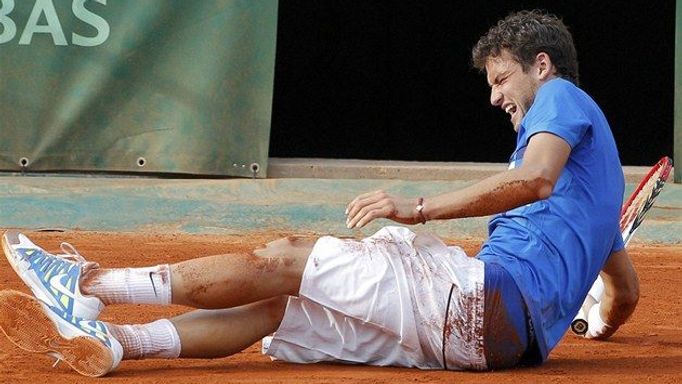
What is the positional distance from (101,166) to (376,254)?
5565mm

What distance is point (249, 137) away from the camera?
9.75m

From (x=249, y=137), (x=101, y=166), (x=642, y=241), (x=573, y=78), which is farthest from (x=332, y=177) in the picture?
(x=573, y=78)

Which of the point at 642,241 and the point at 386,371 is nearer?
the point at 386,371

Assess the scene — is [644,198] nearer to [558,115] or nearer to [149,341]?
[558,115]

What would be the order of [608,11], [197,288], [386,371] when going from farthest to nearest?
[608,11], [386,371], [197,288]

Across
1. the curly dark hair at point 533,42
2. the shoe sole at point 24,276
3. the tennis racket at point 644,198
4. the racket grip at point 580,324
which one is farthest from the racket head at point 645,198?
the shoe sole at point 24,276

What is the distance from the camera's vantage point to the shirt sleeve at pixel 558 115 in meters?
4.39

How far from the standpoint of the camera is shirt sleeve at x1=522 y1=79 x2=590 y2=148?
439 centimetres

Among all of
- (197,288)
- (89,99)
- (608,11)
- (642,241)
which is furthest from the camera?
(608,11)

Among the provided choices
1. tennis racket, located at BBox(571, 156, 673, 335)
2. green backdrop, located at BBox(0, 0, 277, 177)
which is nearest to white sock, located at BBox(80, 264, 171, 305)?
tennis racket, located at BBox(571, 156, 673, 335)

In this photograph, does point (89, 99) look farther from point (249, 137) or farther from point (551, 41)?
point (551, 41)

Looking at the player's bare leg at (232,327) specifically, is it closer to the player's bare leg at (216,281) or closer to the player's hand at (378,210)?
the player's bare leg at (216,281)

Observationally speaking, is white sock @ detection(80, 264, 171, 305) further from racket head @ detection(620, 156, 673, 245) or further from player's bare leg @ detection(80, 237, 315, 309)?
racket head @ detection(620, 156, 673, 245)

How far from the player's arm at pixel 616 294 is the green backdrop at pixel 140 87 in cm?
453
